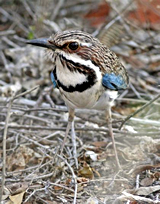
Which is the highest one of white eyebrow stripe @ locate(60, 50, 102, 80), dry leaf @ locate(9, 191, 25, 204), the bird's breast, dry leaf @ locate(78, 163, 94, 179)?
white eyebrow stripe @ locate(60, 50, 102, 80)

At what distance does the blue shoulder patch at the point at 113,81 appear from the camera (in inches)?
172

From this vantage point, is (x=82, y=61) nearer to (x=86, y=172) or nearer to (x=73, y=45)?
(x=73, y=45)

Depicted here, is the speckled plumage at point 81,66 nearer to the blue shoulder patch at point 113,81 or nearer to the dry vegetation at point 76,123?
the blue shoulder patch at point 113,81

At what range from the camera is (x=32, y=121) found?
5.83m

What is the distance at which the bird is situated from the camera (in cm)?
400

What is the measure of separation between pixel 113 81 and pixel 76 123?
1.41 meters

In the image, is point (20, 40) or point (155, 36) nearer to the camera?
point (20, 40)

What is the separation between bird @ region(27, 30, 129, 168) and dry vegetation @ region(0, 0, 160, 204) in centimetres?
39

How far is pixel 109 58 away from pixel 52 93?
2.08 meters

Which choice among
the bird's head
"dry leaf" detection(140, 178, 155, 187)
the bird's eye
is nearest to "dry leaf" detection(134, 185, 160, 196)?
"dry leaf" detection(140, 178, 155, 187)

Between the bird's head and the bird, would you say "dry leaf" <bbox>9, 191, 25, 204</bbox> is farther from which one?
the bird's head

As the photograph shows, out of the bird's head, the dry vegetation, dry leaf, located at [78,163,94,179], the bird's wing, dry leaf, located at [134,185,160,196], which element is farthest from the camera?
dry leaf, located at [78,163,94,179]

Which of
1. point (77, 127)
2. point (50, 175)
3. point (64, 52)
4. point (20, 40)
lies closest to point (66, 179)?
point (50, 175)

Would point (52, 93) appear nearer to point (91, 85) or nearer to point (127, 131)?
point (127, 131)
